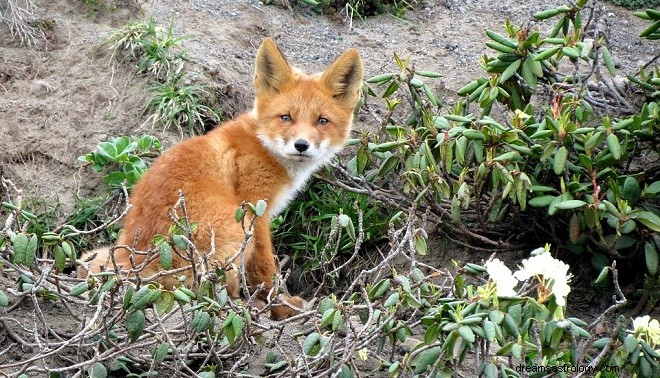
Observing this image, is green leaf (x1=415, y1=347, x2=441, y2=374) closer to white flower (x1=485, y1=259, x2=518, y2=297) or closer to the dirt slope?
white flower (x1=485, y1=259, x2=518, y2=297)

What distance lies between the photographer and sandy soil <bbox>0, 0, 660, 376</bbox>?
7398 millimetres

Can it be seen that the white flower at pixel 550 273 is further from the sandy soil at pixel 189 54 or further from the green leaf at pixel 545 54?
the sandy soil at pixel 189 54

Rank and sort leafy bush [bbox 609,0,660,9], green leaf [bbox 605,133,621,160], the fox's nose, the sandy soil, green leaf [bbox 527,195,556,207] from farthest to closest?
leafy bush [bbox 609,0,660,9] < the sandy soil < the fox's nose < green leaf [bbox 527,195,556,207] < green leaf [bbox 605,133,621,160]

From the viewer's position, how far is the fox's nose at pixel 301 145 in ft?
20.2

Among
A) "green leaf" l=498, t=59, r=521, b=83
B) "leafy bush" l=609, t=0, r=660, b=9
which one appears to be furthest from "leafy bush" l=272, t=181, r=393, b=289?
"leafy bush" l=609, t=0, r=660, b=9

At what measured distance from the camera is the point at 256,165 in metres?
6.18

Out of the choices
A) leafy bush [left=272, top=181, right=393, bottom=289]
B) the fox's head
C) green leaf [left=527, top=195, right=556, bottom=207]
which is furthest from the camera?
leafy bush [left=272, top=181, right=393, bottom=289]

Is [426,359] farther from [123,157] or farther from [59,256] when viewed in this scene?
[123,157]

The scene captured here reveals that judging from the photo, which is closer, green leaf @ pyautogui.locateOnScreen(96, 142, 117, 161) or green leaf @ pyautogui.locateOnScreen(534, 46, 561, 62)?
green leaf @ pyautogui.locateOnScreen(534, 46, 561, 62)

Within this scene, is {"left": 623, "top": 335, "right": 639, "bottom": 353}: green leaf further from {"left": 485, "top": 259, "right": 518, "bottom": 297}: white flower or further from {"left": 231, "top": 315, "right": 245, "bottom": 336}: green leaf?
{"left": 231, "top": 315, "right": 245, "bottom": 336}: green leaf

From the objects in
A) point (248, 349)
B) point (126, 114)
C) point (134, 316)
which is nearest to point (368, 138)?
point (126, 114)

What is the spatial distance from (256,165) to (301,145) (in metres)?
0.35

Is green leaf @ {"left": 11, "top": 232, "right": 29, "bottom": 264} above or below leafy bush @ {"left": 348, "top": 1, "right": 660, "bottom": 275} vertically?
above

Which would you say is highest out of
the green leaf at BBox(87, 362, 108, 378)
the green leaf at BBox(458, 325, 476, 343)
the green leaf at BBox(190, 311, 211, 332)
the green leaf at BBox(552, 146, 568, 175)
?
the green leaf at BBox(458, 325, 476, 343)
